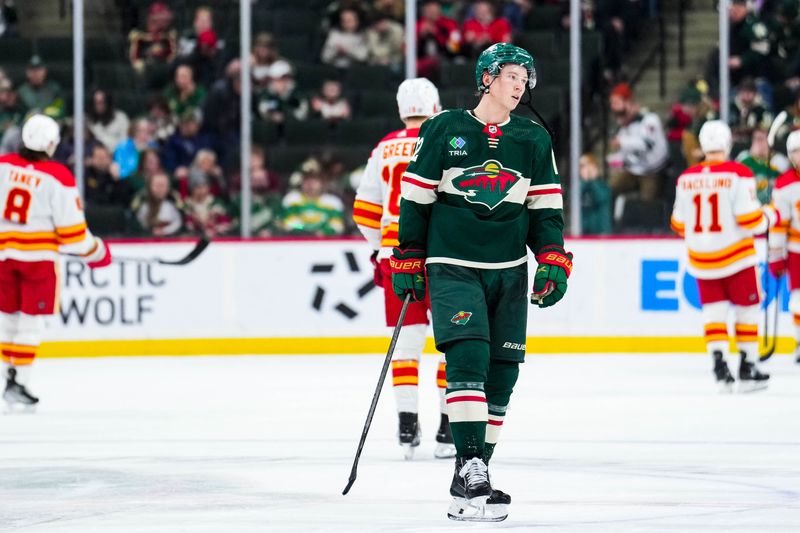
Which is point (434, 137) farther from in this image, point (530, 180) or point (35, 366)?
point (35, 366)

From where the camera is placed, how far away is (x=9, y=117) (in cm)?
1303

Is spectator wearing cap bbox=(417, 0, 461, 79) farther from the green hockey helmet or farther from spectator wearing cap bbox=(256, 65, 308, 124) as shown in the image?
the green hockey helmet

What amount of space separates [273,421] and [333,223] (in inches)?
175

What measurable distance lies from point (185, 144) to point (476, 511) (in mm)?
8123

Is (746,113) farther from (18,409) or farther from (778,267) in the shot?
(18,409)

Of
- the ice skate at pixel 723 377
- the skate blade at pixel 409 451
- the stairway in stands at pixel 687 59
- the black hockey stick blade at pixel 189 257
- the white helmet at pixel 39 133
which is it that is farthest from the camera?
the stairway in stands at pixel 687 59

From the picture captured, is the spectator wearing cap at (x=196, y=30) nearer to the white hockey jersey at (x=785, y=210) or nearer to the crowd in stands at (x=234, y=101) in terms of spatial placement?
the crowd in stands at (x=234, y=101)

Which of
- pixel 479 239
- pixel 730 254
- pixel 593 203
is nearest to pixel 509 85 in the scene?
pixel 479 239

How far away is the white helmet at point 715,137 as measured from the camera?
9352 mm

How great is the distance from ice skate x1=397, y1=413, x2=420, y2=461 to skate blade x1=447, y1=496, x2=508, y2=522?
1.54m

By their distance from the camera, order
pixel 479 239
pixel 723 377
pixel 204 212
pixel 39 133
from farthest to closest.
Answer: pixel 204 212 < pixel 723 377 < pixel 39 133 < pixel 479 239

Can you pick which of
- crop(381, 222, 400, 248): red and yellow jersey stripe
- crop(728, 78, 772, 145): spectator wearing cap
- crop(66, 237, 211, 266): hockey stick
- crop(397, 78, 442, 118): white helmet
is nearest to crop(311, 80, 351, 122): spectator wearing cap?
crop(66, 237, 211, 266): hockey stick

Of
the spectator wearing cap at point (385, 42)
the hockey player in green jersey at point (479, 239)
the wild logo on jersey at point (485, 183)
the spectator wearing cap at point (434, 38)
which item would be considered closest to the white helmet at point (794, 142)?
the spectator wearing cap at point (434, 38)

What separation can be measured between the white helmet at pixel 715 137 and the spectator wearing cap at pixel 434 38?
12.8ft
